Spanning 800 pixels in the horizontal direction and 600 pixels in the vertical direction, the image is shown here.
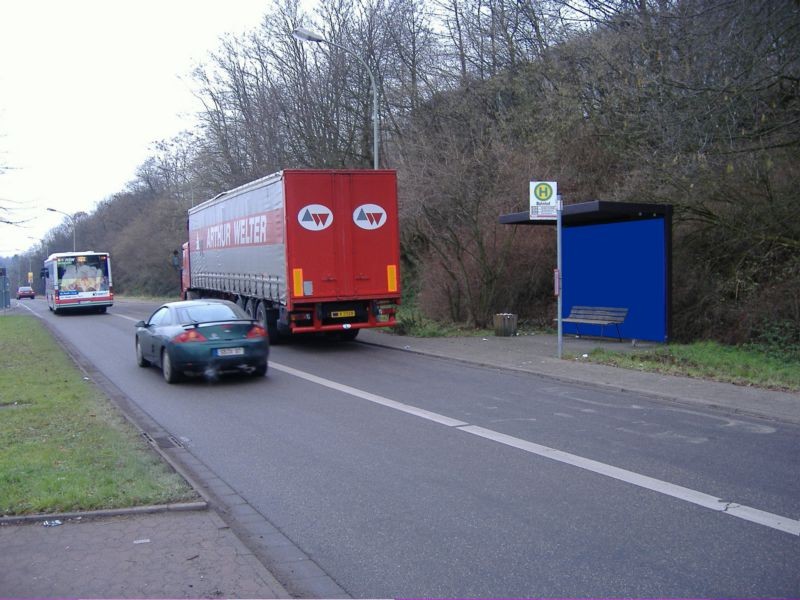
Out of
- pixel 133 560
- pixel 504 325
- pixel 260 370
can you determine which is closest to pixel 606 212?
pixel 504 325

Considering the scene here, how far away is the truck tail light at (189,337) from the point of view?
1285cm

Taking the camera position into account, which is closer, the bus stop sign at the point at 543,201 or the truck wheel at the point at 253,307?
A: the bus stop sign at the point at 543,201

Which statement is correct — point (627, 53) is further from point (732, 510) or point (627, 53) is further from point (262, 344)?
point (732, 510)

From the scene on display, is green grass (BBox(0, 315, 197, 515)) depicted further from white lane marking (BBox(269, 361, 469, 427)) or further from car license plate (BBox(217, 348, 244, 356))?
white lane marking (BBox(269, 361, 469, 427))

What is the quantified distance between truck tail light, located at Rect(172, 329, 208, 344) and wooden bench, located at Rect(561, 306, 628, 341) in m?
8.53

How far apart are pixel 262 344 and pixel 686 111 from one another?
921cm

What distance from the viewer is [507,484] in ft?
22.0

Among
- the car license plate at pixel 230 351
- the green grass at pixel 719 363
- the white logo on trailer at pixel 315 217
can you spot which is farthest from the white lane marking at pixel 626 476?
the white logo on trailer at pixel 315 217

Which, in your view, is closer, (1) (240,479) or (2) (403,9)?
(1) (240,479)

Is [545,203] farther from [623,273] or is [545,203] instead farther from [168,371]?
[168,371]

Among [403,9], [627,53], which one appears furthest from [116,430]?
[403,9]

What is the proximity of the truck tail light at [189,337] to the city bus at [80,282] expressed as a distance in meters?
25.5

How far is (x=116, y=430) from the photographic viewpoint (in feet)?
29.0

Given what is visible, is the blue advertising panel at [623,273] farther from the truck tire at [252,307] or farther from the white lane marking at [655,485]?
the white lane marking at [655,485]
